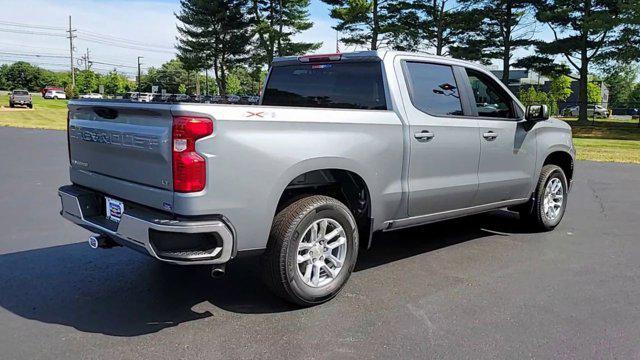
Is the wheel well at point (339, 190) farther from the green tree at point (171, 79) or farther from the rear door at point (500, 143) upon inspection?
the green tree at point (171, 79)

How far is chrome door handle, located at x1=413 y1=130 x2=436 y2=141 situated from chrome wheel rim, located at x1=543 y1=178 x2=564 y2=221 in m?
2.37

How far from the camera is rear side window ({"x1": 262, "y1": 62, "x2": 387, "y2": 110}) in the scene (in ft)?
15.5

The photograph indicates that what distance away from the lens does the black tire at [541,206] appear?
6285 mm

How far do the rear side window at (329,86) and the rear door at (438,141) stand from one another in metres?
0.26

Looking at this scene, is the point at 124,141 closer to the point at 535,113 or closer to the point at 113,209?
the point at 113,209

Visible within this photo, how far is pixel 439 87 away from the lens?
199 inches

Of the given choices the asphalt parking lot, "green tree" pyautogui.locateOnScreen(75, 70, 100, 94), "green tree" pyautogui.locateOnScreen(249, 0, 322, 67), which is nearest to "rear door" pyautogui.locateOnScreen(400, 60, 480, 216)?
the asphalt parking lot

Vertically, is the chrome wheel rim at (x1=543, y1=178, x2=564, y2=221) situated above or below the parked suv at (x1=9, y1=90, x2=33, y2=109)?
below

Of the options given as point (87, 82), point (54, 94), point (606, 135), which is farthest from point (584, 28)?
point (87, 82)

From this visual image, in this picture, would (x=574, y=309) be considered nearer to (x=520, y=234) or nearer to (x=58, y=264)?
(x=520, y=234)

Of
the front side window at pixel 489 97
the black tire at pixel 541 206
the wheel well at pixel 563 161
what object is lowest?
the black tire at pixel 541 206

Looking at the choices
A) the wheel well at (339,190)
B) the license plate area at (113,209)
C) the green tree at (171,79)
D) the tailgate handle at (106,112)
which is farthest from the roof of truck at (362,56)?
the green tree at (171,79)

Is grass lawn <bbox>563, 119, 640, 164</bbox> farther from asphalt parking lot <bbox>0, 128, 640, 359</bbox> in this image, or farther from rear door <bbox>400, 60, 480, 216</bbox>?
rear door <bbox>400, 60, 480, 216</bbox>

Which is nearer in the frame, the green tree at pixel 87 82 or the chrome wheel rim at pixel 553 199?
the chrome wheel rim at pixel 553 199
